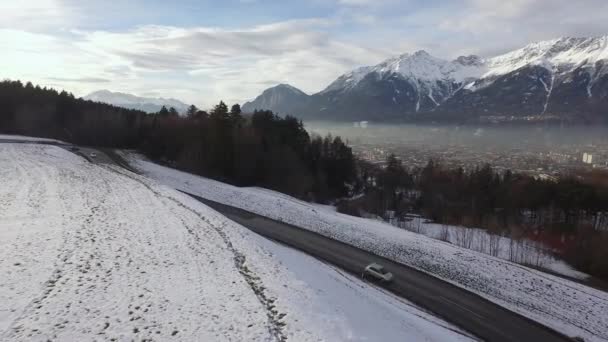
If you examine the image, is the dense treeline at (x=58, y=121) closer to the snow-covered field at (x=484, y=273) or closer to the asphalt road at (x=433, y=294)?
the snow-covered field at (x=484, y=273)

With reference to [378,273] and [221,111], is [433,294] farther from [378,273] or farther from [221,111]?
[221,111]

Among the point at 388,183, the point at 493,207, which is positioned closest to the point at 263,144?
the point at 388,183

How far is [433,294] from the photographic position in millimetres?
23359

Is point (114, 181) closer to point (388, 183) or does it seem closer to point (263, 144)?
point (263, 144)

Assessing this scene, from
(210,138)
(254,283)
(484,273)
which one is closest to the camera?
(254,283)

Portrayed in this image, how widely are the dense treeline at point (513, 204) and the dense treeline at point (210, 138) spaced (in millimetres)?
10875

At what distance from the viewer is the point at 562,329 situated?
21281 mm

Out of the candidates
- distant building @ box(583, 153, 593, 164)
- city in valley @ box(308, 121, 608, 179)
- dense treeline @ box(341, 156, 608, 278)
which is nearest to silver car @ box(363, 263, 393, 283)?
dense treeline @ box(341, 156, 608, 278)

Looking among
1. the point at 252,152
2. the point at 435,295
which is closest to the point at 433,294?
the point at 435,295

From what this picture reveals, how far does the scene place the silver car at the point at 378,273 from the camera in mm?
24045

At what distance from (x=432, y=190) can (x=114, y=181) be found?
5900 cm

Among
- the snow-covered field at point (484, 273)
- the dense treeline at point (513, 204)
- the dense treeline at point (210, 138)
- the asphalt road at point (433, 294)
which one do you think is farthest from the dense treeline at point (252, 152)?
the asphalt road at point (433, 294)

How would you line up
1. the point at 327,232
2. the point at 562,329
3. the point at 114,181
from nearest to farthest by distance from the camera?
1. the point at 562,329
2. the point at 327,232
3. the point at 114,181

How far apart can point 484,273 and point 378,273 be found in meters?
9.46
